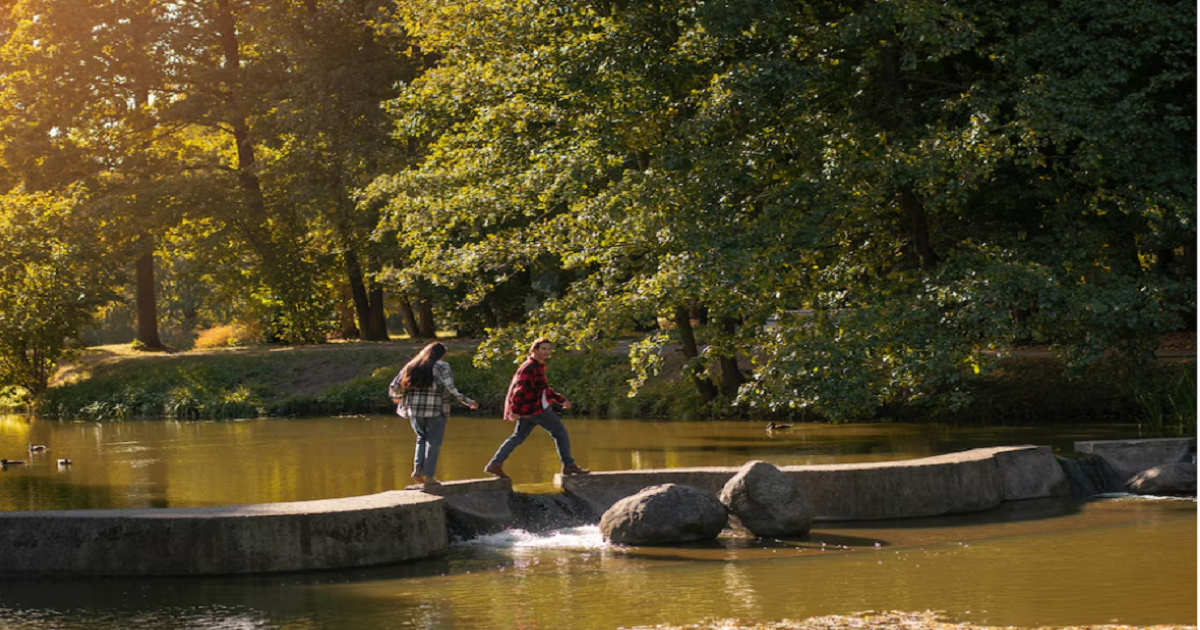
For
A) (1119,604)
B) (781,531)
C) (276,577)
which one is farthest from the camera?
(781,531)

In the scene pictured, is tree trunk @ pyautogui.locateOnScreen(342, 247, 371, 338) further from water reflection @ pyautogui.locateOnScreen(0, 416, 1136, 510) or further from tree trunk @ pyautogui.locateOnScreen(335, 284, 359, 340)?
water reflection @ pyautogui.locateOnScreen(0, 416, 1136, 510)

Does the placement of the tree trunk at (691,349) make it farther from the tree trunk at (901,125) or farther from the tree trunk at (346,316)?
the tree trunk at (346,316)

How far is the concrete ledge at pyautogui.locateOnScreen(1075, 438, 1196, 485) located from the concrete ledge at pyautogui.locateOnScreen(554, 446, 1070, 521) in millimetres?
2151

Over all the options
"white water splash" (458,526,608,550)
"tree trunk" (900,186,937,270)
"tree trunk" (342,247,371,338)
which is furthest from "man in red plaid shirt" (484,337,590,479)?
"tree trunk" (342,247,371,338)

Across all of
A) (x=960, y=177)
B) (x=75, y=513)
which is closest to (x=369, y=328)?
(x=960, y=177)

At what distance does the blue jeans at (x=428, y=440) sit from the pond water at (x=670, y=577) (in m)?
1.09

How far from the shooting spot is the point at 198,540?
12.6 m

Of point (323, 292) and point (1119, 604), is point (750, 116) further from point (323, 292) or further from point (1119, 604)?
point (323, 292)

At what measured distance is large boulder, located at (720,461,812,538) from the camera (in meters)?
14.0

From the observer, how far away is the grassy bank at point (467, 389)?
23969mm

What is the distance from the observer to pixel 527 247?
24203 millimetres

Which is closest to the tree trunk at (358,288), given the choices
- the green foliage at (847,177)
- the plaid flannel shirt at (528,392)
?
the green foliage at (847,177)

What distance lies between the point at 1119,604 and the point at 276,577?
6.82m

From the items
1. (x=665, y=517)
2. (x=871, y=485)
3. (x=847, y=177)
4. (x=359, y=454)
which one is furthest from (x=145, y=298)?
(x=665, y=517)
